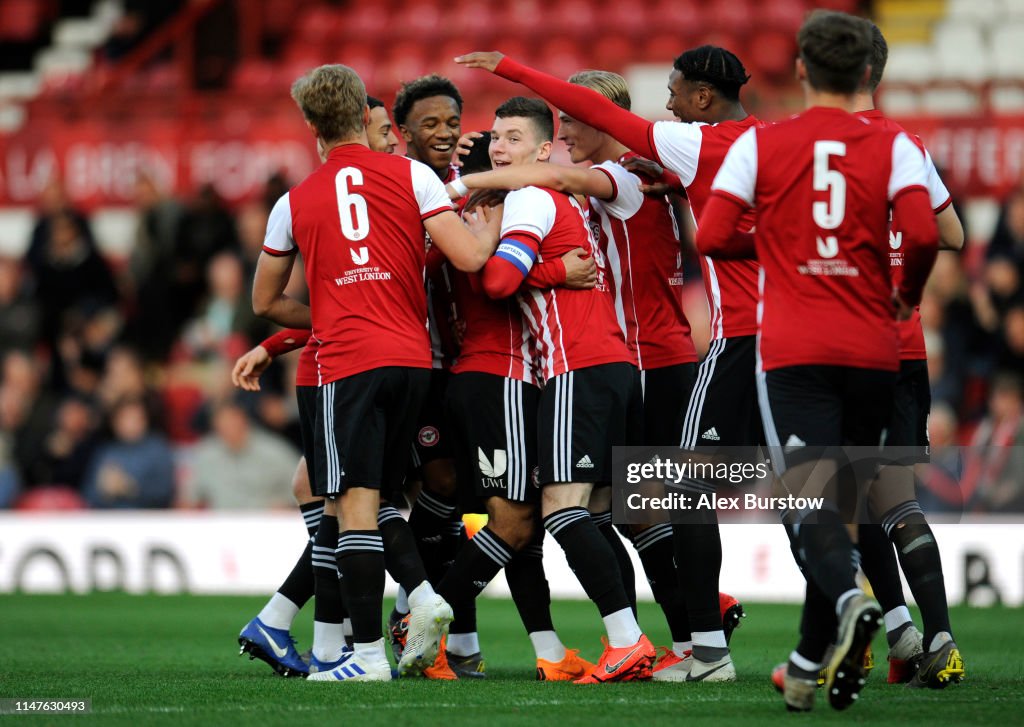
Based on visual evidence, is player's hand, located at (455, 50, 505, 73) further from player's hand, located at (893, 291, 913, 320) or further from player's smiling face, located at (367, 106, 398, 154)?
player's hand, located at (893, 291, 913, 320)

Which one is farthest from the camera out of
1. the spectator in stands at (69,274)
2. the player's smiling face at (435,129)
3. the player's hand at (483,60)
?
the spectator in stands at (69,274)

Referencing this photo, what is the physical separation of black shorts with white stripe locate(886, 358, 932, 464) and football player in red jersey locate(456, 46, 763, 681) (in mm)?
532

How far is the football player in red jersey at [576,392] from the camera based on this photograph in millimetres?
5883

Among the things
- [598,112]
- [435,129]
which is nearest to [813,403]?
[598,112]

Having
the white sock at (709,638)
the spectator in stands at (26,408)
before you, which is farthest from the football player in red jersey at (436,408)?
the spectator in stands at (26,408)

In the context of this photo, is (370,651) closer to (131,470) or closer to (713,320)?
(713,320)

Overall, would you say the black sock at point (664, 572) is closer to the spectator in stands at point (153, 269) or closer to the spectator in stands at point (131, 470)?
the spectator in stands at point (131, 470)

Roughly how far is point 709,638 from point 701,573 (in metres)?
0.26

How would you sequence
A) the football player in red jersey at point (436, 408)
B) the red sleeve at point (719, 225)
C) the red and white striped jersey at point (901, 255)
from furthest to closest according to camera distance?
1. the football player in red jersey at point (436, 408)
2. the red and white striped jersey at point (901, 255)
3. the red sleeve at point (719, 225)

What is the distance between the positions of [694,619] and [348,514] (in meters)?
1.40

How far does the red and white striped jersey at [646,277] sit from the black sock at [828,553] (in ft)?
5.65

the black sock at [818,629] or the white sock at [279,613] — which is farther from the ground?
the black sock at [818,629]

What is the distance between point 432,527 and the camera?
6.86 meters

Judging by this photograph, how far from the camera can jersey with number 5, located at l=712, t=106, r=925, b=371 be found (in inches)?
192
